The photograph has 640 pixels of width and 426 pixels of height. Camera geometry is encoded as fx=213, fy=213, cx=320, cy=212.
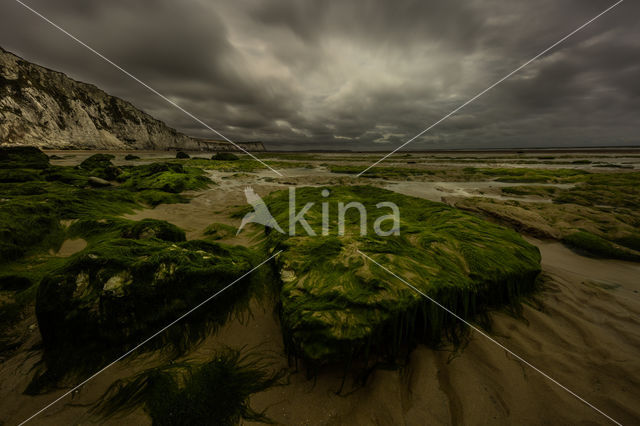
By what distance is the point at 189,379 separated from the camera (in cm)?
185

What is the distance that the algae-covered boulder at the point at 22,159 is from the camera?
10.8 m

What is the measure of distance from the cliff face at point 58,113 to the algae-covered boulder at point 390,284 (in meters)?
65.2

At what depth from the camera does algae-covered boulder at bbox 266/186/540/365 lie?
1.93 metres

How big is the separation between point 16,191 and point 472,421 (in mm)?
10322

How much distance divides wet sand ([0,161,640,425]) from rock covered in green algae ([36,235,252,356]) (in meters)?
0.27

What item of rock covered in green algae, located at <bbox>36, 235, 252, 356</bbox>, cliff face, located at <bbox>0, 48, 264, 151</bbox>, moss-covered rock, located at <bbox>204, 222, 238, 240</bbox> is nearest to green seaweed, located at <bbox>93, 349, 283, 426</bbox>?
rock covered in green algae, located at <bbox>36, 235, 252, 356</bbox>

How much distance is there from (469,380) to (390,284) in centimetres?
98

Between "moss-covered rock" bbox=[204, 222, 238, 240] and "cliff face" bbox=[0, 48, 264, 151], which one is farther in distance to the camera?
"cliff face" bbox=[0, 48, 264, 151]

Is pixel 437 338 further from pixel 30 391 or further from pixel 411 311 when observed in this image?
pixel 30 391

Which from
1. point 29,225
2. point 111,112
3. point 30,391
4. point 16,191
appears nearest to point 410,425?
point 30,391

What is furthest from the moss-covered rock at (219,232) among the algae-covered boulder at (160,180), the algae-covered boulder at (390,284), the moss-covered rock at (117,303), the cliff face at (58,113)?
the cliff face at (58,113)

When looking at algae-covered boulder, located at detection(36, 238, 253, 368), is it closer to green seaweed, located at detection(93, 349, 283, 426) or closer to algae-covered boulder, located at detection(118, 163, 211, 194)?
green seaweed, located at detection(93, 349, 283, 426)

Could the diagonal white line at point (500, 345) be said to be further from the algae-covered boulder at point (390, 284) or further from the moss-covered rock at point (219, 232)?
the moss-covered rock at point (219, 232)

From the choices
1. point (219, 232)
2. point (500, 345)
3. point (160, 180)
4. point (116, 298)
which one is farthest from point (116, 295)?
point (160, 180)
